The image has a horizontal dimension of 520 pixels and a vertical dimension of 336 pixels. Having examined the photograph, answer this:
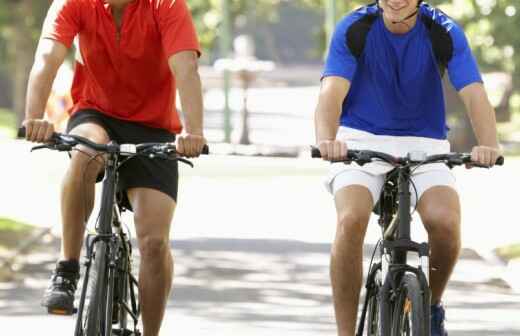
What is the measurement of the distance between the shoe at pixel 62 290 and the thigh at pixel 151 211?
336 millimetres

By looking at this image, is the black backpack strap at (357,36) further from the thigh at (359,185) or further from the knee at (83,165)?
the knee at (83,165)

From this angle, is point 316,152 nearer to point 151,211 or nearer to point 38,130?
point 151,211

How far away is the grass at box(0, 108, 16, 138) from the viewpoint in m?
50.8

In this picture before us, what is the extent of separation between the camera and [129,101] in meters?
8.05

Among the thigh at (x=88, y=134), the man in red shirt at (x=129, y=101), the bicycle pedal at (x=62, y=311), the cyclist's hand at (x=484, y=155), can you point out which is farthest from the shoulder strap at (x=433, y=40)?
the bicycle pedal at (x=62, y=311)

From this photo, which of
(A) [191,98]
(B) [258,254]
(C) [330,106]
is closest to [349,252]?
(C) [330,106]

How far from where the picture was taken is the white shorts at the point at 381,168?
7.63 metres

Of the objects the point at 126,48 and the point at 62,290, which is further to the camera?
the point at 126,48

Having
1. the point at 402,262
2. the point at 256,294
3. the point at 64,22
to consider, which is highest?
the point at 64,22

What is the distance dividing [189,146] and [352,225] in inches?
30.0

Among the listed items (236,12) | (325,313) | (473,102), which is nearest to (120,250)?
(473,102)

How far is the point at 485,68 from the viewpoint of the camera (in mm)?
40219

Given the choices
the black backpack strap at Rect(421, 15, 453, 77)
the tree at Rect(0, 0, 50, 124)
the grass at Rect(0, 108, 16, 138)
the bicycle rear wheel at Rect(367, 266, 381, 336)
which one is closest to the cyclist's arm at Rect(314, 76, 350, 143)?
the black backpack strap at Rect(421, 15, 453, 77)

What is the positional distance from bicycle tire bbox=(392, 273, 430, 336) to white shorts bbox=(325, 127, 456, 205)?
520 mm
